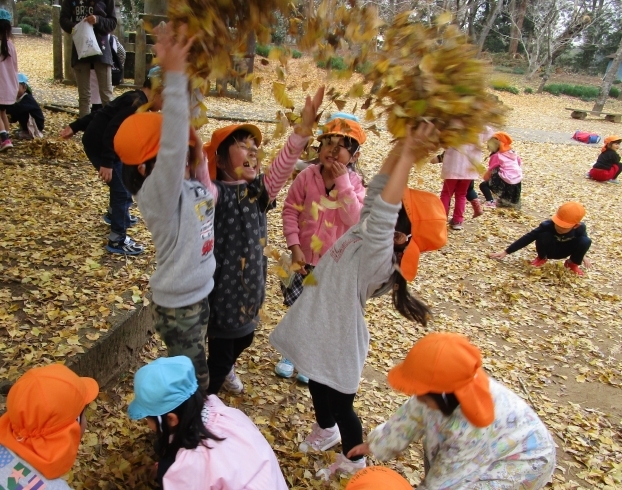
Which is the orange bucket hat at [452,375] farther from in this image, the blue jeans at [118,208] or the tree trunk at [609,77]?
the tree trunk at [609,77]

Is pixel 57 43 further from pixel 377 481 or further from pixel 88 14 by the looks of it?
pixel 377 481

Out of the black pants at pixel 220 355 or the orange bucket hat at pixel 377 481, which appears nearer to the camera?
the orange bucket hat at pixel 377 481

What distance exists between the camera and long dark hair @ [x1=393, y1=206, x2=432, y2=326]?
7.06ft

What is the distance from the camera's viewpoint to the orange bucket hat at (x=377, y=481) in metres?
1.73

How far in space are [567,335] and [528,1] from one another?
113 feet

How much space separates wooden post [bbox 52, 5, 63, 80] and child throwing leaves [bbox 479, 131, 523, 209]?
9900mm

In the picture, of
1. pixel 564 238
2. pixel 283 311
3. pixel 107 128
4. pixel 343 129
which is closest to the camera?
pixel 343 129

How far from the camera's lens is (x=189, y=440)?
6.52ft

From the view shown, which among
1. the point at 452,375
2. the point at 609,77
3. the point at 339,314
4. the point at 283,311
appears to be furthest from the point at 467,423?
the point at 609,77

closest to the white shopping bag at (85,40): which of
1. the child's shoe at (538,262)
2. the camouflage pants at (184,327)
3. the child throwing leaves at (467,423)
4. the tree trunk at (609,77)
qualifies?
the camouflage pants at (184,327)

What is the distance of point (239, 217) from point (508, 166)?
6862 millimetres

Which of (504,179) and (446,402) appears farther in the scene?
(504,179)

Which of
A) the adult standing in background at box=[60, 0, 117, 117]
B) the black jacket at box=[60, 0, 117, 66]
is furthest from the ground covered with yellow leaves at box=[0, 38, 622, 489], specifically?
the black jacket at box=[60, 0, 117, 66]

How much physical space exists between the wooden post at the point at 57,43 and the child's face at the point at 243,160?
11.0 meters
